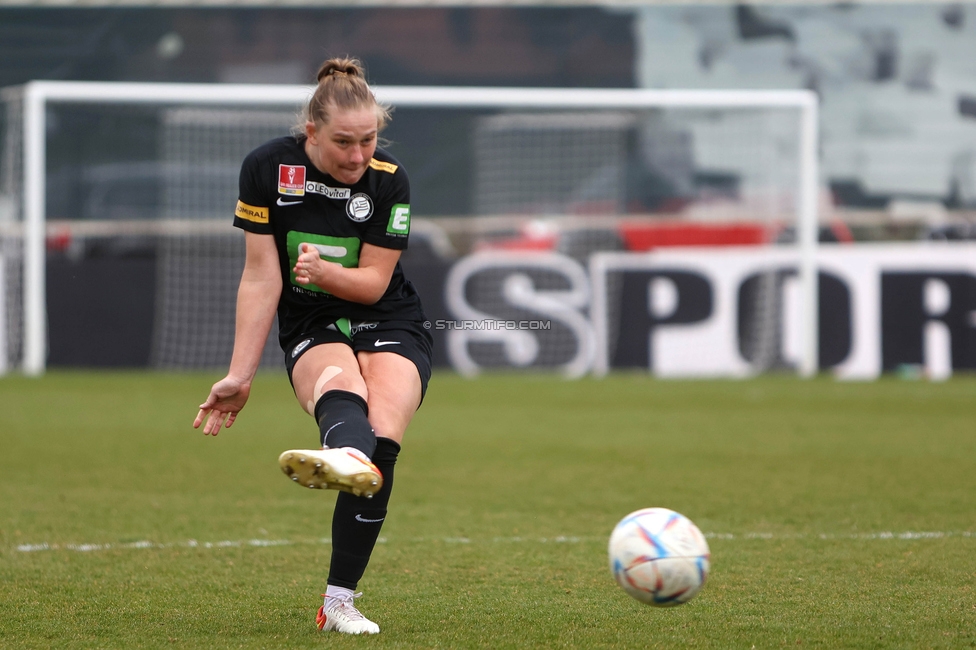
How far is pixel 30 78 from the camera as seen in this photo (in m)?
20.1

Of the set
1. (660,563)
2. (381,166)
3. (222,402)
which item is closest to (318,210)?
(381,166)

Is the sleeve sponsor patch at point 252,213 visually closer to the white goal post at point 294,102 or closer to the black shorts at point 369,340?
the black shorts at point 369,340

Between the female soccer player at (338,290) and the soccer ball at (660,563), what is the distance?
77 cm

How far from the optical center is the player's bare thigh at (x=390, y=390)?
3.97 m

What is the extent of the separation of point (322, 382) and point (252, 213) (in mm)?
589

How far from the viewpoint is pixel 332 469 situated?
3463 mm

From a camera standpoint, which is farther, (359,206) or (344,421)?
(359,206)

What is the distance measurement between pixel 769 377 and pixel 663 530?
10.8 m

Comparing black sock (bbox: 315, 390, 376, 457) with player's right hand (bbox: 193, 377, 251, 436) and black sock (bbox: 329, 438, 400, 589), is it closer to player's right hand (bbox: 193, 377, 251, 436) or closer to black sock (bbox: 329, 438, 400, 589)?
black sock (bbox: 329, 438, 400, 589)

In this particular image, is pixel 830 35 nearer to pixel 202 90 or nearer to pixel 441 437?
pixel 202 90

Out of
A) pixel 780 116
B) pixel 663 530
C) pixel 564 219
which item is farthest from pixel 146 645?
pixel 780 116

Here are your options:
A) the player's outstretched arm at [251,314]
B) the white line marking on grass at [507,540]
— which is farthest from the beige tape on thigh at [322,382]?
the white line marking on grass at [507,540]

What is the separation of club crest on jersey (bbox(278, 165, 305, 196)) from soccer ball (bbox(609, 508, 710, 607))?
146 centimetres

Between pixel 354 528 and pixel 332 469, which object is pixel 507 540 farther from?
pixel 332 469
